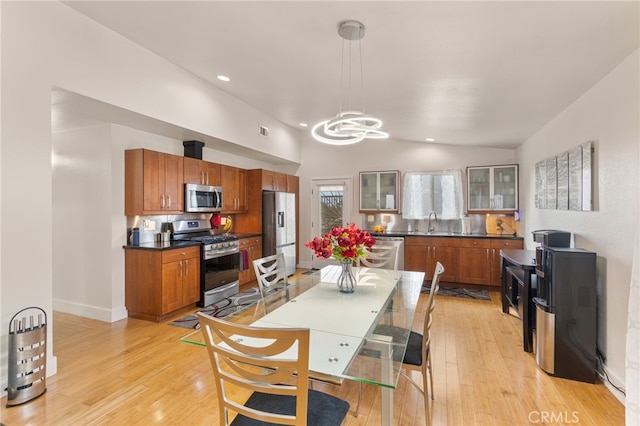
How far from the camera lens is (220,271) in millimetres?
4473

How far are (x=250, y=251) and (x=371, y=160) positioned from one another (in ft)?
10.0

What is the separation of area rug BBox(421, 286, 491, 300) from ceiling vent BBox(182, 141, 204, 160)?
13.5ft

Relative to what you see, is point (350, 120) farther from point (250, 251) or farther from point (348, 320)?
point (250, 251)

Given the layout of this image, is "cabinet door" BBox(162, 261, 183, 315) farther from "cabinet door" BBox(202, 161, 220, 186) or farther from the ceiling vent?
the ceiling vent

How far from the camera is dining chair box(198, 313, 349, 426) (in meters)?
1.11

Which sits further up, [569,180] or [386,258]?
[569,180]

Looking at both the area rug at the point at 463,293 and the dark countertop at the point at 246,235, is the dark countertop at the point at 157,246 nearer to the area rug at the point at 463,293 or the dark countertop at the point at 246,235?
the dark countertop at the point at 246,235

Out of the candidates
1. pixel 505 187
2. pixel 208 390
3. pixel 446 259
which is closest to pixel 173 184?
pixel 208 390

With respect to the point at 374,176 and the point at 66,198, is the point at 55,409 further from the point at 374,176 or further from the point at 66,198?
the point at 374,176

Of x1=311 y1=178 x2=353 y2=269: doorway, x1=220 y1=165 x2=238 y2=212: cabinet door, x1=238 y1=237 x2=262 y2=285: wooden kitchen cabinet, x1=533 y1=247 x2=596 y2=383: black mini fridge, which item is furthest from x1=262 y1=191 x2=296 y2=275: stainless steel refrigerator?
x1=533 y1=247 x2=596 y2=383: black mini fridge

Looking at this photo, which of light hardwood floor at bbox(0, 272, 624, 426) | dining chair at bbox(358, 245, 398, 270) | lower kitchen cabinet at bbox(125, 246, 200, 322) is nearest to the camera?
light hardwood floor at bbox(0, 272, 624, 426)

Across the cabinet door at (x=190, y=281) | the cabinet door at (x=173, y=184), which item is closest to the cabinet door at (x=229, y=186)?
the cabinet door at (x=173, y=184)

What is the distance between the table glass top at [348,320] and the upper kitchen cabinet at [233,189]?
9.27 ft

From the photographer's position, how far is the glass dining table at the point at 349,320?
1339 mm
